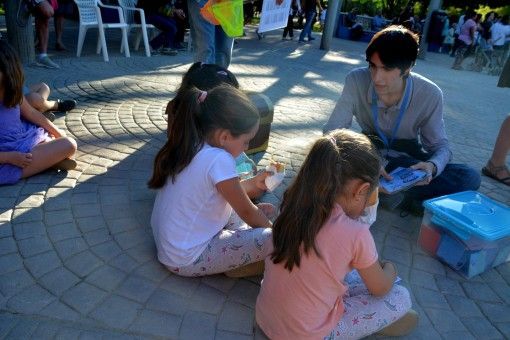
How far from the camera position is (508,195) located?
3805 millimetres

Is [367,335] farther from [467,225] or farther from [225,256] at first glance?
[467,225]

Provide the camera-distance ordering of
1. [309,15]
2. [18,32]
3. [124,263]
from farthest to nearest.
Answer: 1. [309,15]
2. [18,32]
3. [124,263]

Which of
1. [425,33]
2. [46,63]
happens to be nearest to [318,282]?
[46,63]

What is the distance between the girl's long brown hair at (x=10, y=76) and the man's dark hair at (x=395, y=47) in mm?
2307

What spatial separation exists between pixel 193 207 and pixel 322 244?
0.71 metres

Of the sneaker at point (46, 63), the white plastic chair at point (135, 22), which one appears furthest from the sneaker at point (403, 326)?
the white plastic chair at point (135, 22)

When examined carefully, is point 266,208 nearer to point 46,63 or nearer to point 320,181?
point 320,181

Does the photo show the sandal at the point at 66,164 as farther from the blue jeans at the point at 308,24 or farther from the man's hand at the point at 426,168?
the blue jeans at the point at 308,24

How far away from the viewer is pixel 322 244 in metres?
1.64

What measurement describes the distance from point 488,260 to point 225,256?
5.27ft

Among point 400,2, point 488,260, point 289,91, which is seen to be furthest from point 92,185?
point 400,2

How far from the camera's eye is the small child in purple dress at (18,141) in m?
2.85

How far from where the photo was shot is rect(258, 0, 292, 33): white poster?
184 inches

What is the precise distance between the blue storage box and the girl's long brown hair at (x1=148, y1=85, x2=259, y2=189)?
1.30 m
